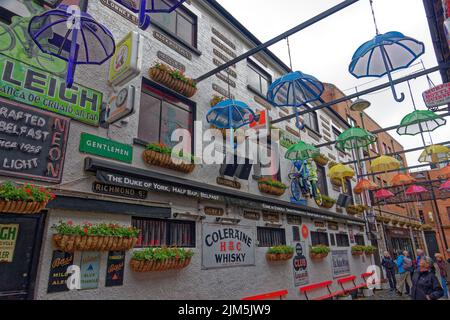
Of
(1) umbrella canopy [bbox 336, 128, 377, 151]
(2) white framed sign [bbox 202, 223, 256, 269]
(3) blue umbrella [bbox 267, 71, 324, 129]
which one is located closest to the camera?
(3) blue umbrella [bbox 267, 71, 324, 129]

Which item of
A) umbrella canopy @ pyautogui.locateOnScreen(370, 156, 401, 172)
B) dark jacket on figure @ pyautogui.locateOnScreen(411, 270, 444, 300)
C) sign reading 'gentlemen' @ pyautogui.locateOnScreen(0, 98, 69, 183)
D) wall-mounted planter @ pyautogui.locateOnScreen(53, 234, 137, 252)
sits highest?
umbrella canopy @ pyautogui.locateOnScreen(370, 156, 401, 172)

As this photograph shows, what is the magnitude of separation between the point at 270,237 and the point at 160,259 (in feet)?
16.7

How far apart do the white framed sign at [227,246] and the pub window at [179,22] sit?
19.7 ft

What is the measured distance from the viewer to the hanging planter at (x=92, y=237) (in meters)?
4.99

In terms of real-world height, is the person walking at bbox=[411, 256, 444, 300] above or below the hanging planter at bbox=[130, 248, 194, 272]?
below

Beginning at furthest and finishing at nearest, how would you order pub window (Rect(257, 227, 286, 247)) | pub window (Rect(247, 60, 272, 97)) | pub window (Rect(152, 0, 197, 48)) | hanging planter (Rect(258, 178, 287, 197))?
pub window (Rect(247, 60, 272, 97)) → hanging planter (Rect(258, 178, 287, 197)) → pub window (Rect(257, 227, 286, 247)) → pub window (Rect(152, 0, 197, 48))

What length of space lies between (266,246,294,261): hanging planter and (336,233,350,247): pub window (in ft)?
18.7

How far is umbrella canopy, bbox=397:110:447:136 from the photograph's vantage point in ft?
30.9

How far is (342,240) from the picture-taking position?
50.1ft

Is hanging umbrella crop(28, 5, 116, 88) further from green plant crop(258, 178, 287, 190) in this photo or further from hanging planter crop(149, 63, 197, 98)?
green plant crop(258, 178, 287, 190)

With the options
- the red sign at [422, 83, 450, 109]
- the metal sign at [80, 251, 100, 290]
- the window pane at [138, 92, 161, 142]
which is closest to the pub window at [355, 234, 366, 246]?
the red sign at [422, 83, 450, 109]

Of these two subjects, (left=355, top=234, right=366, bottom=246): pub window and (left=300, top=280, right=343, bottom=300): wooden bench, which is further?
(left=355, top=234, right=366, bottom=246): pub window

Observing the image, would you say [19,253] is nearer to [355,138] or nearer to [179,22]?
[179,22]
